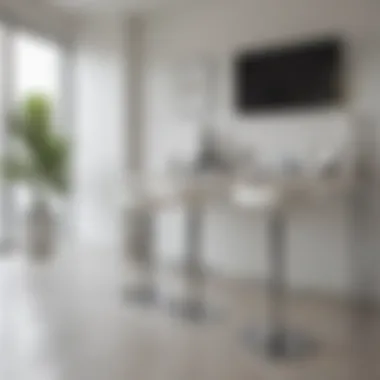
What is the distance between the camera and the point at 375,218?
4133 millimetres

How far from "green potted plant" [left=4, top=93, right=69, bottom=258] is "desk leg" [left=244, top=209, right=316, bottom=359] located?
244 cm

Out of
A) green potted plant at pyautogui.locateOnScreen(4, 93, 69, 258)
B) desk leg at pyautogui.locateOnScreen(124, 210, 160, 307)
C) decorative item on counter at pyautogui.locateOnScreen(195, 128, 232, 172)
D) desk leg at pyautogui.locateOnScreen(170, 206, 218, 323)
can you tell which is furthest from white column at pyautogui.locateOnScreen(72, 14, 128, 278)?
decorative item on counter at pyautogui.locateOnScreen(195, 128, 232, 172)

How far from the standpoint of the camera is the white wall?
13.8 feet

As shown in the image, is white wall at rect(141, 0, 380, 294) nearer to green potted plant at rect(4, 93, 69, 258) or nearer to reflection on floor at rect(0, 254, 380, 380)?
reflection on floor at rect(0, 254, 380, 380)

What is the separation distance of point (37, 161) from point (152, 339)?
3.13 m

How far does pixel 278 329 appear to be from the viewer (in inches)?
132

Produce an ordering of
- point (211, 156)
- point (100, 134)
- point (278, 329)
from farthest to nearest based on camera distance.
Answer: point (100, 134) < point (211, 156) < point (278, 329)

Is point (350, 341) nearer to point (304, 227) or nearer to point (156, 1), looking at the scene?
point (304, 227)

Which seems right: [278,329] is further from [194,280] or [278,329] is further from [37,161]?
[37,161]

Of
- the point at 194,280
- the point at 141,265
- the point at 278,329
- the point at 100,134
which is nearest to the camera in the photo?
the point at 278,329

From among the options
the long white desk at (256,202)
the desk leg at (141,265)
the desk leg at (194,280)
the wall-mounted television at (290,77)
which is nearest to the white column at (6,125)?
the desk leg at (141,265)

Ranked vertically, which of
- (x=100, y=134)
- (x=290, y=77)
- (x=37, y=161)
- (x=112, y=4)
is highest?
(x=112, y=4)

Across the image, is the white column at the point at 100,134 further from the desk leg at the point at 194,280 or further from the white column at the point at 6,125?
the desk leg at the point at 194,280

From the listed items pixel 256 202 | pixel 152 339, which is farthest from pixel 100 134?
pixel 152 339
